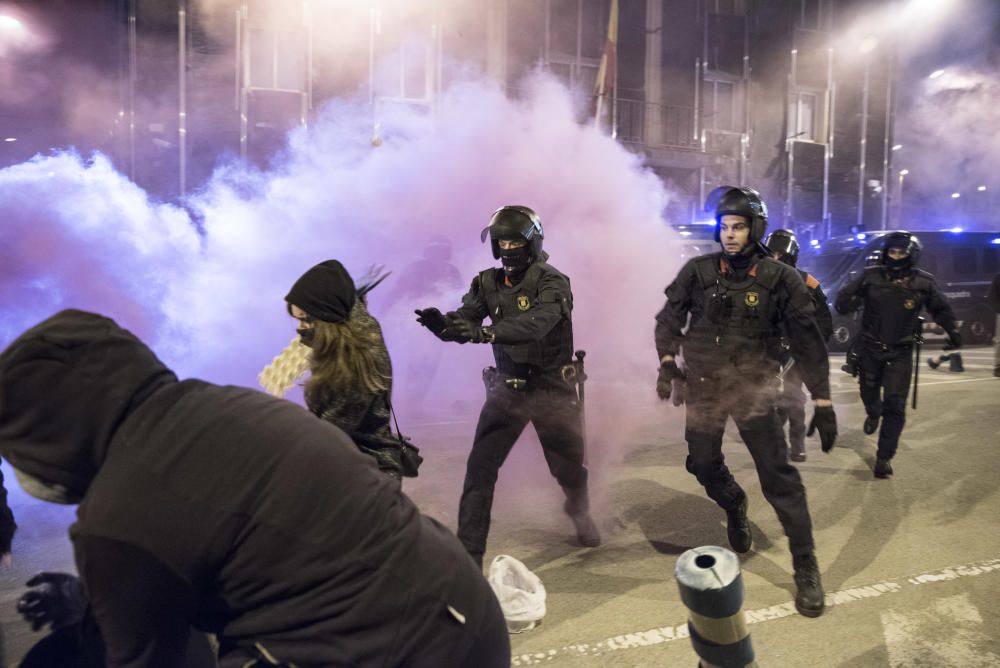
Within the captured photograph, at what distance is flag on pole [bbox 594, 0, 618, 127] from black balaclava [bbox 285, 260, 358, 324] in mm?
14859

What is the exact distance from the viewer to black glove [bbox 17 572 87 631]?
1866 millimetres

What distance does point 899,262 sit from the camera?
595 centimetres

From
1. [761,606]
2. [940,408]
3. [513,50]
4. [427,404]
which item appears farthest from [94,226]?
[513,50]

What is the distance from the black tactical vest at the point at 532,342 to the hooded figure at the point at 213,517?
8.17 ft

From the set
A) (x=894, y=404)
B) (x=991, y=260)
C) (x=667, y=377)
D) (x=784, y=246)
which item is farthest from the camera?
(x=991, y=260)

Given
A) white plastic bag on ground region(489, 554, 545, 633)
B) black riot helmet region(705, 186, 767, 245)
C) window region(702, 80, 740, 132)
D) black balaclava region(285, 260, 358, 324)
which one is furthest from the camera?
window region(702, 80, 740, 132)

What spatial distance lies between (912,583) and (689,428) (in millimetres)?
1314

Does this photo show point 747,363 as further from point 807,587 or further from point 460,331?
point 460,331

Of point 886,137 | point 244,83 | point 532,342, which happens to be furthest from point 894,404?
point 886,137

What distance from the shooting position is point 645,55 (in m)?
18.5

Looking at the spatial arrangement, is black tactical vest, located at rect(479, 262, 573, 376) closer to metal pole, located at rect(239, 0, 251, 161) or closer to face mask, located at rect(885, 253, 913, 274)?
face mask, located at rect(885, 253, 913, 274)

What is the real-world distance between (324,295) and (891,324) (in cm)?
490

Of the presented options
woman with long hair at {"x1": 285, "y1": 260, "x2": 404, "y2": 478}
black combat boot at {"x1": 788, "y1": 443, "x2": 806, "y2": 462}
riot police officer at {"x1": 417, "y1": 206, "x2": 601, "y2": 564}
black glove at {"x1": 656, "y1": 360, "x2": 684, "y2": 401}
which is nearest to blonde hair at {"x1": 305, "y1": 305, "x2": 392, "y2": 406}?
woman with long hair at {"x1": 285, "y1": 260, "x2": 404, "y2": 478}

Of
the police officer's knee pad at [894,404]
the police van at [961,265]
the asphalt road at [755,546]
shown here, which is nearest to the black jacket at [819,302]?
the police officer's knee pad at [894,404]
